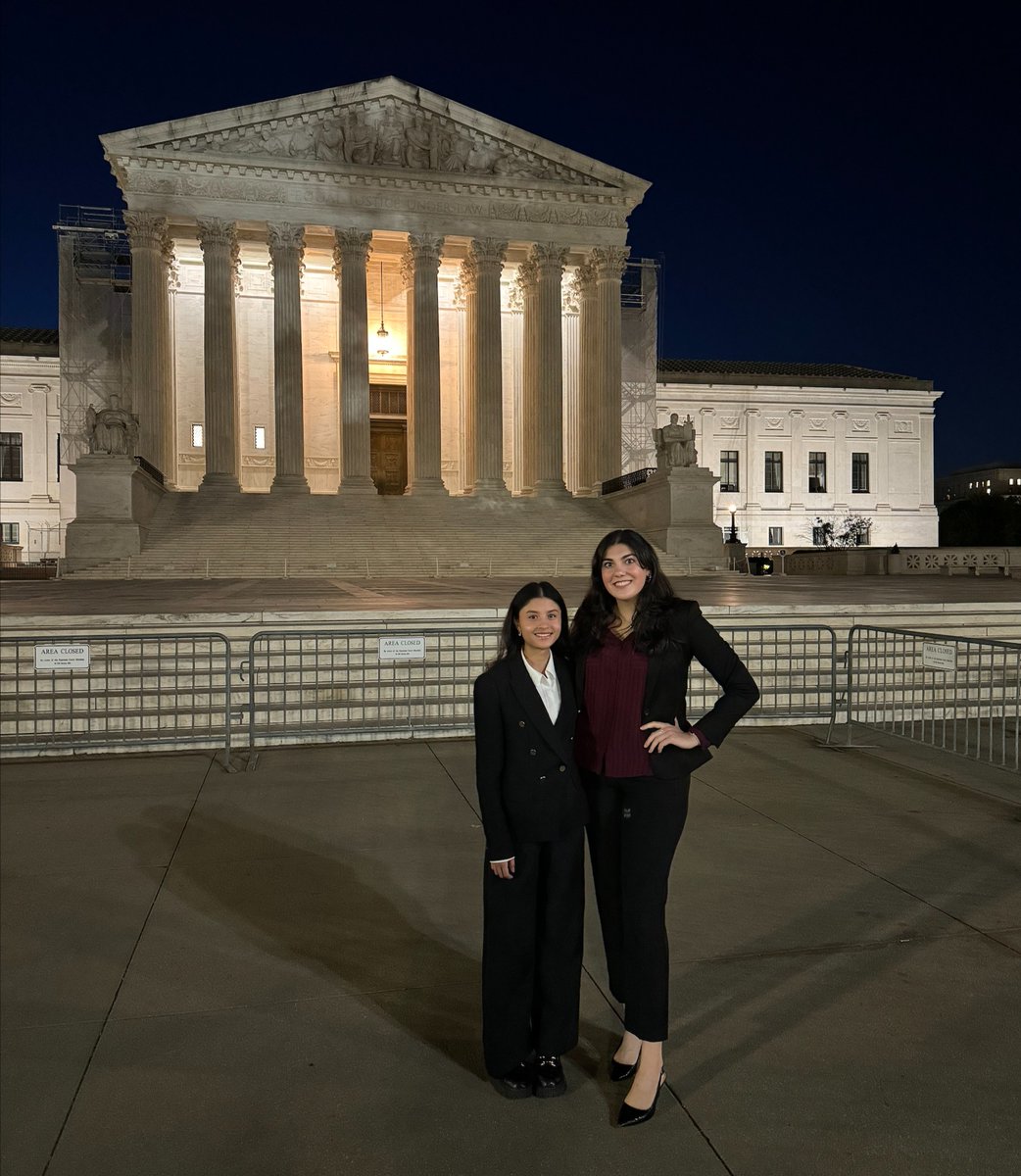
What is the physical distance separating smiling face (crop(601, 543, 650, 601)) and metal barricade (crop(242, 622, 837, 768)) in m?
5.73

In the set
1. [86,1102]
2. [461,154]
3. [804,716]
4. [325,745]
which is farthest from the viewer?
[461,154]

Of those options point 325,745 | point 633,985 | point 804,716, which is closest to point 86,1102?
point 633,985

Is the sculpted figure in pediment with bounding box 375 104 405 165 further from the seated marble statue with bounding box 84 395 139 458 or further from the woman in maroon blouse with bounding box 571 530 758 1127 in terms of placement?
the woman in maroon blouse with bounding box 571 530 758 1127

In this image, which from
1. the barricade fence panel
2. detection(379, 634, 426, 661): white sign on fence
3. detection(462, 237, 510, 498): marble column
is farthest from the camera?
detection(462, 237, 510, 498): marble column

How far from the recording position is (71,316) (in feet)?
142

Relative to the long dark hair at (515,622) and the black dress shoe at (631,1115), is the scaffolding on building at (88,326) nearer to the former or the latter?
the long dark hair at (515,622)

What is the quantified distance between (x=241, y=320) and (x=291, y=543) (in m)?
16.8

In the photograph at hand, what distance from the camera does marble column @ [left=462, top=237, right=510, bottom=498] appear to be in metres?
39.4

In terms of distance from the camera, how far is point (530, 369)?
136ft

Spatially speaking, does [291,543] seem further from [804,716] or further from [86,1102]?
[86,1102]

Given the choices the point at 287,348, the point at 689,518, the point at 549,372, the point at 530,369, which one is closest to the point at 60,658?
the point at 689,518

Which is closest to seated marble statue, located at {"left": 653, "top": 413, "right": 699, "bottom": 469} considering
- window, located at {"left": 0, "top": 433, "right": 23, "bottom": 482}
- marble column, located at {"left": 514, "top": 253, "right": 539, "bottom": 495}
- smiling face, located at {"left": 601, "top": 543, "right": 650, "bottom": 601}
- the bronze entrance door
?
marble column, located at {"left": 514, "top": 253, "right": 539, "bottom": 495}

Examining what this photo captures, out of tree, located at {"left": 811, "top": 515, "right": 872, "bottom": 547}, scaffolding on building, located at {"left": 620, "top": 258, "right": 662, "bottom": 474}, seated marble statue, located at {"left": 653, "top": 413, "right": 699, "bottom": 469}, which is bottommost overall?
tree, located at {"left": 811, "top": 515, "right": 872, "bottom": 547}

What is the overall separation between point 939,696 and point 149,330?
33241mm
